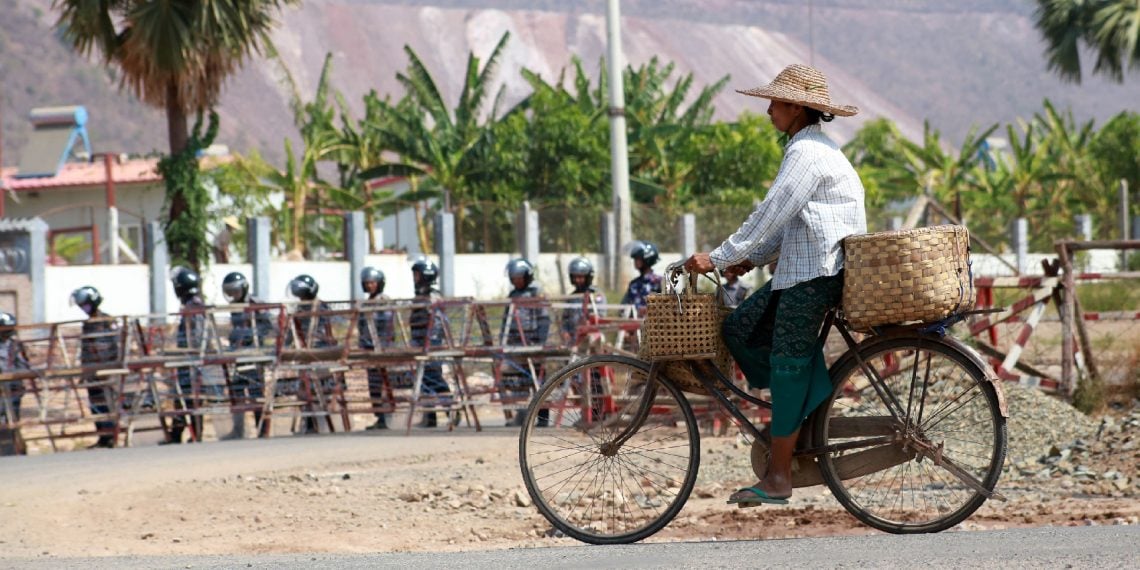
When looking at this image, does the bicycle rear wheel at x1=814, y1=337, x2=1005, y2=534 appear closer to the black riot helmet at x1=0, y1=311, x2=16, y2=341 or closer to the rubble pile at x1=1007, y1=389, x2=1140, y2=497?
the rubble pile at x1=1007, y1=389, x2=1140, y2=497

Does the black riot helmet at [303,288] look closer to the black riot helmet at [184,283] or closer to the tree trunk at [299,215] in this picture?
the black riot helmet at [184,283]

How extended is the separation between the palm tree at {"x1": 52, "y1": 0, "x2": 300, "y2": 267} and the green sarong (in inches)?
835

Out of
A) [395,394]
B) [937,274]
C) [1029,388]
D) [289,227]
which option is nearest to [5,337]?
[395,394]

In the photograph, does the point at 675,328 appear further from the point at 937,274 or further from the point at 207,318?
the point at 207,318

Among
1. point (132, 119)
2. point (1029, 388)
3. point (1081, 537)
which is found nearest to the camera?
point (1081, 537)

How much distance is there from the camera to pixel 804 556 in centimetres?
585

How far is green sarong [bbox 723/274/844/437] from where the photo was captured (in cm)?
648

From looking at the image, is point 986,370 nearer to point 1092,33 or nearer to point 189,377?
point 189,377

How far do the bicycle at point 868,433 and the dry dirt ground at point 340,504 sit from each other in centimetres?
91

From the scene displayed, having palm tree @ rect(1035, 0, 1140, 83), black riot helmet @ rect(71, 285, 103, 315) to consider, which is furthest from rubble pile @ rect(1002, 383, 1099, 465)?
palm tree @ rect(1035, 0, 1140, 83)

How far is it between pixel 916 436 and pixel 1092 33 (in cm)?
4473

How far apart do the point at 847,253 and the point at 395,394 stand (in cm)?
1028

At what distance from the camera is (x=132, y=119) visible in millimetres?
137000

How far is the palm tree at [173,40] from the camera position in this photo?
2642 cm
